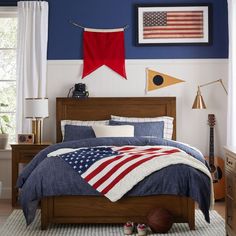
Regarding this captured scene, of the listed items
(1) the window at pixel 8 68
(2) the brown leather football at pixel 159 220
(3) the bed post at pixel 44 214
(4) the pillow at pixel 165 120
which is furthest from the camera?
(1) the window at pixel 8 68

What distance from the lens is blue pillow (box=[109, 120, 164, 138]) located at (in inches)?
245

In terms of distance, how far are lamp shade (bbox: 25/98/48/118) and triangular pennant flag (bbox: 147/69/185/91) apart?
1325 millimetres

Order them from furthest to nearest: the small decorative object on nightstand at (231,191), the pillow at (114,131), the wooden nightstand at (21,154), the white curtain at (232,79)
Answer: the white curtain at (232,79), the wooden nightstand at (21,154), the pillow at (114,131), the small decorative object on nightstand at (231,191)

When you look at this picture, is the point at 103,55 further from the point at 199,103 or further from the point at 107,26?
the point at 199,103

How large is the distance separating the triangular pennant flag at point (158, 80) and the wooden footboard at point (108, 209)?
7.45 ft

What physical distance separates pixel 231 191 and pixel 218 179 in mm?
2261

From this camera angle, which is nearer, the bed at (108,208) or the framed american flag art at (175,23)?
the bed at (108,208)

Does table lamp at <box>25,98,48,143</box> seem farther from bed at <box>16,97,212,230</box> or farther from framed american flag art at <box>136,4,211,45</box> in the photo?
bed at <box>16,97,212,230</box>

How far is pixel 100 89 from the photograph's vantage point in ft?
22.1

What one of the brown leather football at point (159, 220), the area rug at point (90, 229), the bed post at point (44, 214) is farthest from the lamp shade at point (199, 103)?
the bed post at point (44, 214)

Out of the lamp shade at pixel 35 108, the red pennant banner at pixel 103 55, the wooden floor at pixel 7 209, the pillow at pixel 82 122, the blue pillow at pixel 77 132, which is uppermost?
the red pennant banner at pixel 103 55

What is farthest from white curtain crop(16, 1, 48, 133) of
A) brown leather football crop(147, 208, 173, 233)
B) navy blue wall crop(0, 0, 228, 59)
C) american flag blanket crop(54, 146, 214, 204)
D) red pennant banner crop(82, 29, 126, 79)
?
brown leather football crop(147, 208, 173, 233)

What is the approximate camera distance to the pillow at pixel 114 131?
5996 mm

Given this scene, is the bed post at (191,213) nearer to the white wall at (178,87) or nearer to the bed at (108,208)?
the bed at (108,208)
